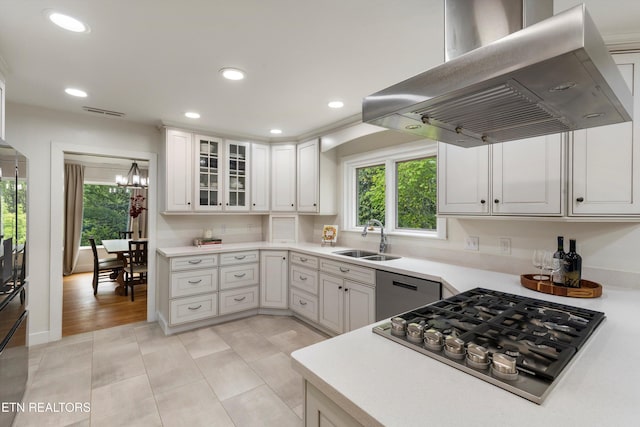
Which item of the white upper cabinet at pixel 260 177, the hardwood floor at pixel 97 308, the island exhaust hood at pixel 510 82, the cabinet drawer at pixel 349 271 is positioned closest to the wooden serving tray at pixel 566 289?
the island exhaust hood at pixel 510 82

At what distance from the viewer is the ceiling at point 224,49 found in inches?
59.7

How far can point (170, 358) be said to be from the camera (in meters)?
2.73

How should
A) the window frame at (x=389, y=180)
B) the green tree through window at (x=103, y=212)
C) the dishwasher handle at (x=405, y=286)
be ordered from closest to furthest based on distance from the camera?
the dishwasher handle at (x=405, y=286), the window frame at (x=389, y=180), the green tree through window at (x=103, y=212)

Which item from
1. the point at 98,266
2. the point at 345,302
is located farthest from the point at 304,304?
the point at 98,266

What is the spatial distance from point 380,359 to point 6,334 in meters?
2.02

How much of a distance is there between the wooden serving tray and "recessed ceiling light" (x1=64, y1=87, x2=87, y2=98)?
372 centimetres

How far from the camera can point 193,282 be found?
132 inches

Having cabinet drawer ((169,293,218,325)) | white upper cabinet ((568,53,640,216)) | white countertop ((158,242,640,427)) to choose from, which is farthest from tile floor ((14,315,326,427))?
white upper cabinet ((568,53,640,216))

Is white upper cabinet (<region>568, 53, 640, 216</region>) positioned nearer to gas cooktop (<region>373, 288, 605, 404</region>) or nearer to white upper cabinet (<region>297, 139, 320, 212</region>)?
gas cooktop (<region>373, 288, 605, 404</region>)

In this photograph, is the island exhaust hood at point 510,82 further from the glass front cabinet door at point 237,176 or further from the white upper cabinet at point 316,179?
the glass front cabinet door at point 237,176

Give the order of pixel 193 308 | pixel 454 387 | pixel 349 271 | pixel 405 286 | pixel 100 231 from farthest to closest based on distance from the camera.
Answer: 1. pixel 100 231
2. pixel 193 308
3. pixel 349 271
4. pixel 405 286
5. pixel 454 387

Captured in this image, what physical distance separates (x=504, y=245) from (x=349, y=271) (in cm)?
131

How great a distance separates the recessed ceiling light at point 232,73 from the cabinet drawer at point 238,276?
216 centimetres

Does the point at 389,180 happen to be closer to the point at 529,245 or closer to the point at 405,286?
the point at 405,286
